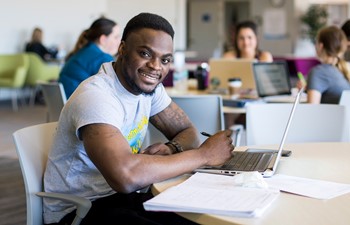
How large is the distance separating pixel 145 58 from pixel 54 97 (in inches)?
80.5

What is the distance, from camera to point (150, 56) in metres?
1.76

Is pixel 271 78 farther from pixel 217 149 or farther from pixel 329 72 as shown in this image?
pixel 217 149

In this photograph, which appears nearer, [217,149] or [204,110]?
[217,149]

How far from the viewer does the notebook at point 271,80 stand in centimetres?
375

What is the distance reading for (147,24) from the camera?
5.77 feet

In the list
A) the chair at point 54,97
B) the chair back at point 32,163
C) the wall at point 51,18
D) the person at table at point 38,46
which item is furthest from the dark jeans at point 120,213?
the person at table at point 38,46

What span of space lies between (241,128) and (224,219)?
2.68m

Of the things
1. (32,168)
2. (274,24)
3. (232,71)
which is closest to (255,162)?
(32,168)

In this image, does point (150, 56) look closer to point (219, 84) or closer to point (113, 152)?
point (113, 152)

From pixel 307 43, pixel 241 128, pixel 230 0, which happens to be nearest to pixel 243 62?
pixel 241 128

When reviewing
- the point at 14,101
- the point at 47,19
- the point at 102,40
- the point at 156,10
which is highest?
the point at 156,10

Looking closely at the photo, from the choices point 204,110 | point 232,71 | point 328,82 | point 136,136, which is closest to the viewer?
point 136,136

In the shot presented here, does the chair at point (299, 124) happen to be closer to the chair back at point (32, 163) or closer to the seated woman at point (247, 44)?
the chair back at point (32, 163)

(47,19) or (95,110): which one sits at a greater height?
(47,19)
